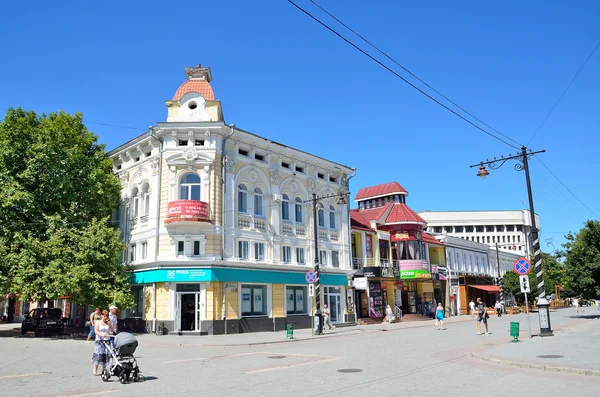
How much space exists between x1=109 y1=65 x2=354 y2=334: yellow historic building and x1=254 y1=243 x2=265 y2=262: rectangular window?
3.6 inches

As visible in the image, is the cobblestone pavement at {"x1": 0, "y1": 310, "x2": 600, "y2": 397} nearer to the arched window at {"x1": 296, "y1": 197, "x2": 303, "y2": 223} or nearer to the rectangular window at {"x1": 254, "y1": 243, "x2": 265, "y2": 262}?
the rectangular window at {"x1": 254, "y1": 243, "x2": 265, "y2": 262}

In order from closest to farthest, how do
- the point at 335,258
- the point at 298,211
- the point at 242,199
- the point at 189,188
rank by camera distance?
the point at 189,188
the point at 242,199
the point at 298,211
the point at 335,258

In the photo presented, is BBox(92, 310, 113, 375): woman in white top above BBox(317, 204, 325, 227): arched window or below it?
below

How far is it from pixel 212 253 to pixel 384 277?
17.5 m

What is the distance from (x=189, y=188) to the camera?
3058 cm

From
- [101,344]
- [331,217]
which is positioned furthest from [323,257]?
[101,344]

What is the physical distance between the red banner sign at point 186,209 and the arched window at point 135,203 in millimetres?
4715

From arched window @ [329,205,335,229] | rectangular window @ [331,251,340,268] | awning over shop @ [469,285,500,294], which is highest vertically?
arched window @ [329,205,335,229]

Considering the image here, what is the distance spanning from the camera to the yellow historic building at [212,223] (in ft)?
95.3

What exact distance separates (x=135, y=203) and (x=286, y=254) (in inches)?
417

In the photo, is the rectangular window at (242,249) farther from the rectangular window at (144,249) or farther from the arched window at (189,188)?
the rectangular window at (144,249)

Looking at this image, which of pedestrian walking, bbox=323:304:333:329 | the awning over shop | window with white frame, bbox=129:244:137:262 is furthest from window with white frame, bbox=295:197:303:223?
the awning over shop

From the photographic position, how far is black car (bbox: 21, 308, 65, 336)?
28323 millimetres

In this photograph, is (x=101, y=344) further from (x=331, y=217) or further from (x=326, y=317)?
(x=331, y=217)
